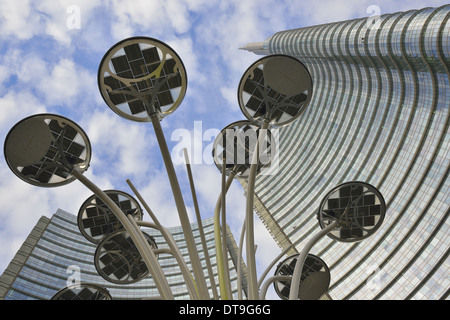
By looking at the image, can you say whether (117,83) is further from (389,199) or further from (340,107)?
(340,107)

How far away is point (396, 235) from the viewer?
4284 centimetres

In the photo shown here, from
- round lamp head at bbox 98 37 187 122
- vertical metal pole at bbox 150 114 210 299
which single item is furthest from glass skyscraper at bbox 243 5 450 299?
vertical metal pole at bbox 150 114 210 299

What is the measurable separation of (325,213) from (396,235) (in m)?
37.4

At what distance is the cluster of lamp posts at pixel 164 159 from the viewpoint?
7445mm

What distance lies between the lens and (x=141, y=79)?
8.42 meters

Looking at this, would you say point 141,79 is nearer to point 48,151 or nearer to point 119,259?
point 48,151

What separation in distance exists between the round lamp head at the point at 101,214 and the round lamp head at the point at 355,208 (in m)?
6.36

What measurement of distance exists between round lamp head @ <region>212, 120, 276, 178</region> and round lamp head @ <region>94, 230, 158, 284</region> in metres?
4.04

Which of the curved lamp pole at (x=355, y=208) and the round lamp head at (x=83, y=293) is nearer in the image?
the curved lamp pole at (x=355, y=208)

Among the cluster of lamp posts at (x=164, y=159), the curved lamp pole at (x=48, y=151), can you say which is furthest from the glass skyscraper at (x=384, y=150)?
the curved lamp pole at (x=48, y=151)

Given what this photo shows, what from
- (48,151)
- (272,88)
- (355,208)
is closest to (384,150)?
(355,208)

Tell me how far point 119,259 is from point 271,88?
287 inches

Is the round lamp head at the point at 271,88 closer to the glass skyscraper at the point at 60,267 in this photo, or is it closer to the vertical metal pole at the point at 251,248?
the vertical metal pole at the point at 251,248
